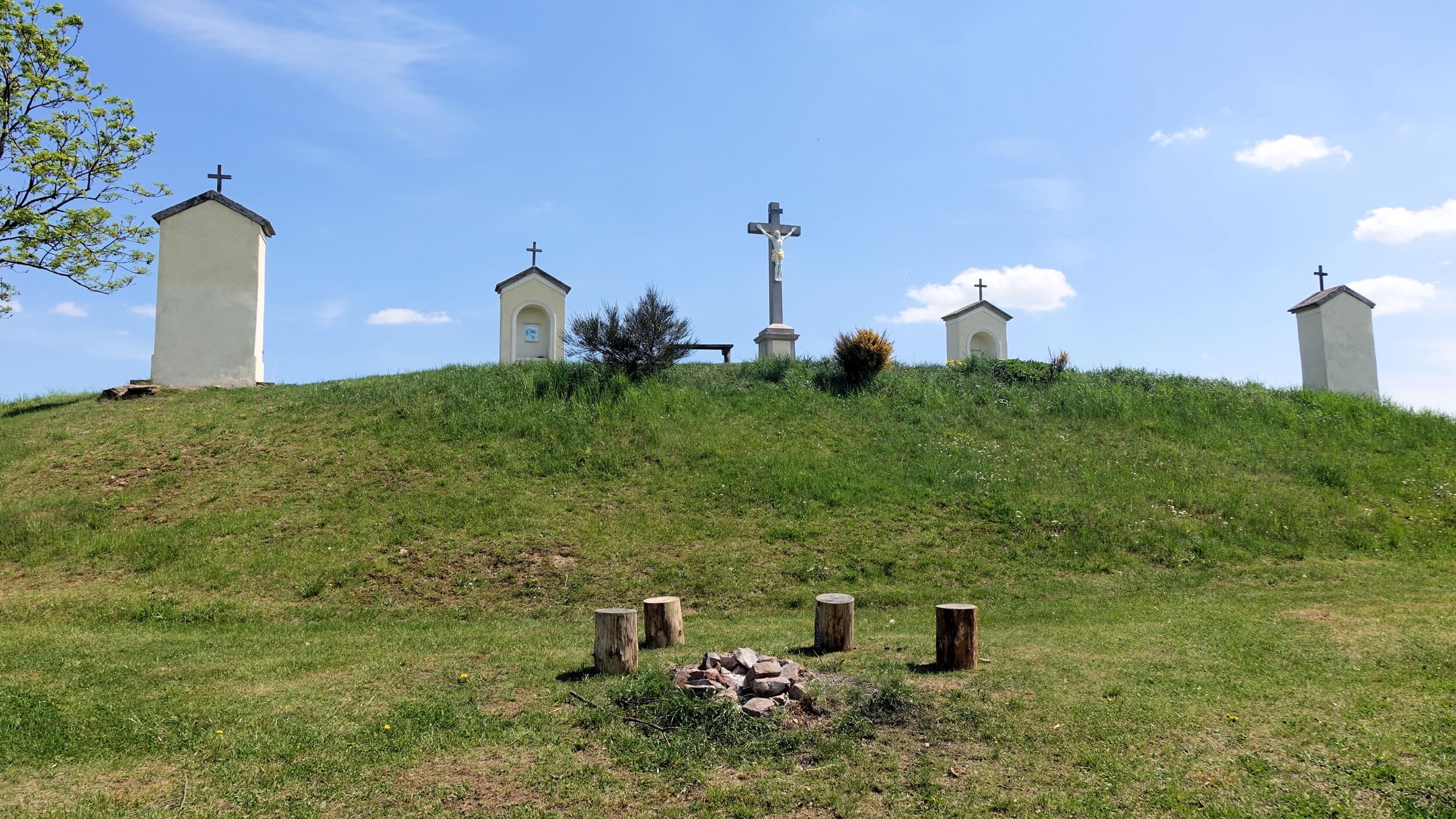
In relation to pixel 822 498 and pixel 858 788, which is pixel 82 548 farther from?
pixel 858 788

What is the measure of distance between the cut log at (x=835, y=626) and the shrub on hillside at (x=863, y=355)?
436 inches

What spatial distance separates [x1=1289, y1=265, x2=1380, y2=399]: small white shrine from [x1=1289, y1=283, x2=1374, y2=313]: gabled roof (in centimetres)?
1

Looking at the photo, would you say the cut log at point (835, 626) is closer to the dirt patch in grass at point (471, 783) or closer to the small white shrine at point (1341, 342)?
the dirt patch in grass at point (471, 783)

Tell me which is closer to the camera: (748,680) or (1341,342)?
(748,680)

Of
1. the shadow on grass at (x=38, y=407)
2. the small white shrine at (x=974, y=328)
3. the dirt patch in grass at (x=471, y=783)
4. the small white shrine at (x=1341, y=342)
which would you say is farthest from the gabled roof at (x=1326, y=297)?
the shadow on grass at (x=38, y=407)

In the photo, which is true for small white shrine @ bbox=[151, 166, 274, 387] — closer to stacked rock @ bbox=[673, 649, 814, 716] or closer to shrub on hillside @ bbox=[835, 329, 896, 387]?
shrub on hillside @ bbox=[835, 329, 896, 387]

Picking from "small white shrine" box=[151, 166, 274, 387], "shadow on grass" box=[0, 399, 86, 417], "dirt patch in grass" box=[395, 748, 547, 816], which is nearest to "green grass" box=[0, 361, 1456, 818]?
"dirt patch in grass" box=[395, 748, 547, 816]

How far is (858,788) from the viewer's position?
434cm

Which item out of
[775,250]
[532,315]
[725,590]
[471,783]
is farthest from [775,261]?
[471,783]

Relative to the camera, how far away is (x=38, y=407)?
17.8m

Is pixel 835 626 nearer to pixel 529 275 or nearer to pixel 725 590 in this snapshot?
pixel 725 590

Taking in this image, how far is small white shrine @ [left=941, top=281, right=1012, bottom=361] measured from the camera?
23453 millimetres

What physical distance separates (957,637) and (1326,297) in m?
20.5

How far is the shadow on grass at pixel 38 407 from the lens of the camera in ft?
57.1
